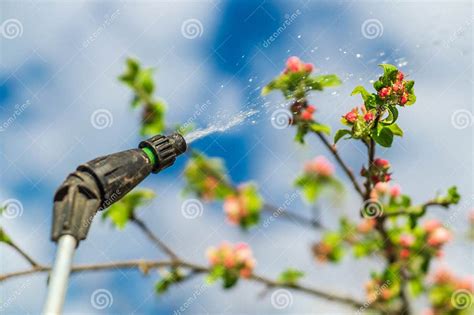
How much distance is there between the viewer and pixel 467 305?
2969 mm

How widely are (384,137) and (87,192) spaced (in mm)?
1551

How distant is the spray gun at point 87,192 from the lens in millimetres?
1019

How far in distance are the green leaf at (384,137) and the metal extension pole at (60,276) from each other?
1617 mm

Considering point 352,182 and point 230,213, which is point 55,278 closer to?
point 352,182

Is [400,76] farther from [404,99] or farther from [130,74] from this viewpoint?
[130,74]

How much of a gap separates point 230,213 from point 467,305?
5.62ft

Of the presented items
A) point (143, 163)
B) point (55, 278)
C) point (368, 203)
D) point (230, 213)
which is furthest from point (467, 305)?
point (55, 278)

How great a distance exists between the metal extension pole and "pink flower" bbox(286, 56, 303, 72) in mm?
1942

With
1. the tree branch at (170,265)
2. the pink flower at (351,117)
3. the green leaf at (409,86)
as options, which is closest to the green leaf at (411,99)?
the green leaf at (409,86)

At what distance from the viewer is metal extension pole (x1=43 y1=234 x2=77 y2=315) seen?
3.18ft

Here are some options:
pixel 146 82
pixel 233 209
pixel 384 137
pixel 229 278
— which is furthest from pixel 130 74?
pixel 384 137

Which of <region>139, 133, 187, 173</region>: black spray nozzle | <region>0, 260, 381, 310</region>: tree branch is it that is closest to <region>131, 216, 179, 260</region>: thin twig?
<region>0, 260, 381, 310</region>: tree branch

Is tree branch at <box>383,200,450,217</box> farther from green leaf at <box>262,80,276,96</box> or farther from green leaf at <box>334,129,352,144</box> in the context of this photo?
green leaf at <box>262,80,276,96</box>

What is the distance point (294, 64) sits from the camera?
279 centimetres
